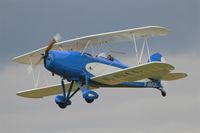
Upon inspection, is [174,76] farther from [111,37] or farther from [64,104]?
[64,104]

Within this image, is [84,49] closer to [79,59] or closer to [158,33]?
[79,59]

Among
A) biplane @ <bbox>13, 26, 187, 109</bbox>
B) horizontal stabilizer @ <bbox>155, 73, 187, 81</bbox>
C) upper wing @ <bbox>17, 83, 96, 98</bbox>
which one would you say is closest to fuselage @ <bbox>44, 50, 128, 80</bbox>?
biplane @ <bbox>13, 26, 187, 109</bbox>

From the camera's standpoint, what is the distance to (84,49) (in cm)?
5066

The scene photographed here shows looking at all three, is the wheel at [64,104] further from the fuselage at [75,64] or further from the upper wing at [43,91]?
the upper wing at [43,91]

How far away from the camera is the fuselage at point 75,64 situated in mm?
49438

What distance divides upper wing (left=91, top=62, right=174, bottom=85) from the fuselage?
26.6 inches

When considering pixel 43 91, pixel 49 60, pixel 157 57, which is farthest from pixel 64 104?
pixel 157 57

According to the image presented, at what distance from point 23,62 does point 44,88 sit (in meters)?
2.06

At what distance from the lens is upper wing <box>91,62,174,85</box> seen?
47353mm

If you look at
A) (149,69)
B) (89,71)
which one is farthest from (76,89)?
(149,69)

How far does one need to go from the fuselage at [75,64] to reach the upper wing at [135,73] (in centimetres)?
68

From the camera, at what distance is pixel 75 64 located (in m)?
49.9

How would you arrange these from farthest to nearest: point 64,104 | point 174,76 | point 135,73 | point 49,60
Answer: point 174,76 < point 64,104 < point 49,60 < point 135,73

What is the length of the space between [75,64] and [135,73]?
347cm
